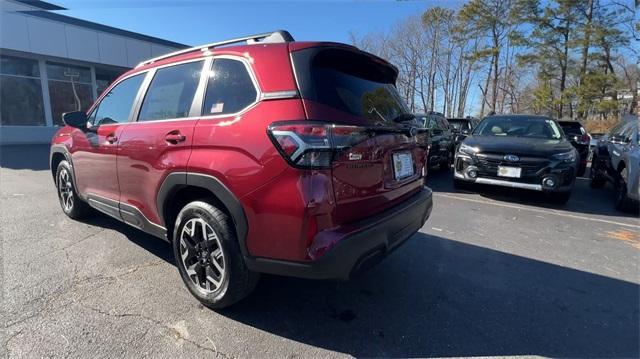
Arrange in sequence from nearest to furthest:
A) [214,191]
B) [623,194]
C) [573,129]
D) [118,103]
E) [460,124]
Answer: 1. [214,191]
2. [118,103]
3. [623,194]
4. [573,129]
5. [460,124]

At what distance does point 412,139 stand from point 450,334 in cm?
146

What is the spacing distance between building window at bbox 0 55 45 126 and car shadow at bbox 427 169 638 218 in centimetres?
1810

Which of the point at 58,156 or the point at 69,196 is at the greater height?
the point at 58,156

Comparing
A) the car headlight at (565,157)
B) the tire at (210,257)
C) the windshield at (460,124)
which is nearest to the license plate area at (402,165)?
the tire at (210,257)

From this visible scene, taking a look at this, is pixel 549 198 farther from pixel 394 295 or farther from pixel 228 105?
pixel 228 105

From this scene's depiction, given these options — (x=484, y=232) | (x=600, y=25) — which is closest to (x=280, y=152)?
(x=484, y=232)

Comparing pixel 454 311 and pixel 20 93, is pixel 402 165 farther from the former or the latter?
pixel 20 93

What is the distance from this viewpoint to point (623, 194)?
19.7 feet

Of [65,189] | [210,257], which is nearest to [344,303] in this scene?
[210,257]

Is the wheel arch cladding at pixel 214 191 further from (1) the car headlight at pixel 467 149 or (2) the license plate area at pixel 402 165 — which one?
(1) the car headlight at pixel 467 149

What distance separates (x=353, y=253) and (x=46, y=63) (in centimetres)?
2038

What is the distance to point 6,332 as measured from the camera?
234cm

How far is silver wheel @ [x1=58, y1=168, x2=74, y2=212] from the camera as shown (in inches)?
179

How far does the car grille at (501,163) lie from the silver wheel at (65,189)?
627 centimetres
